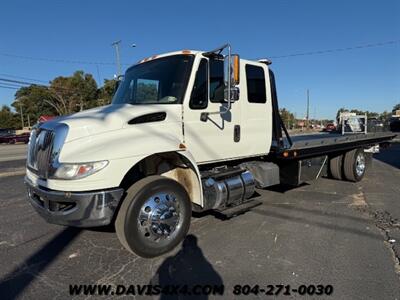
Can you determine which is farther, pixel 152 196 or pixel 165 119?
pixel 165 119

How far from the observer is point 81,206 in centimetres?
374

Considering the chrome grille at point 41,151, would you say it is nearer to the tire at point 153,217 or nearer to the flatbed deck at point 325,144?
the tire at point 153,217

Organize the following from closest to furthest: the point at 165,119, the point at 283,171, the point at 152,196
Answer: the point at 152,196, the point at 165,119, the point at 283,171

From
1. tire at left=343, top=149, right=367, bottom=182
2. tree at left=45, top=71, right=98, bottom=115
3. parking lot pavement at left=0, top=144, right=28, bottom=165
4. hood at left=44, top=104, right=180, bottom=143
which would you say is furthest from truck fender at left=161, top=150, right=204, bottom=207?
tree at left=45, top=71, right=98, bottom=115

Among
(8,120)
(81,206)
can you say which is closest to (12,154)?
(81,206)

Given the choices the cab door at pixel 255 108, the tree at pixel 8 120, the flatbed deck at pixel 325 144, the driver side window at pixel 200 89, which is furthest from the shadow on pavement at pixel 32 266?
the tree at pixel 8 120

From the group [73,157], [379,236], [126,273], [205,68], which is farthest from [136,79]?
[379,236]

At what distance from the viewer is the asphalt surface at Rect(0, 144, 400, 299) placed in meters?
3.66

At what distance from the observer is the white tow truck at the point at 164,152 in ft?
12.5

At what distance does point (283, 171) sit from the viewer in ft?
22.9

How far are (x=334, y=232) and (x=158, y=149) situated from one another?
2952 millimetres

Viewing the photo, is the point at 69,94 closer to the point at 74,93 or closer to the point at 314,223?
the point at 74,93

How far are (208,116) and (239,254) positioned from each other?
1.99 metres

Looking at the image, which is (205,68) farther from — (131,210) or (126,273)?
(126,273)
